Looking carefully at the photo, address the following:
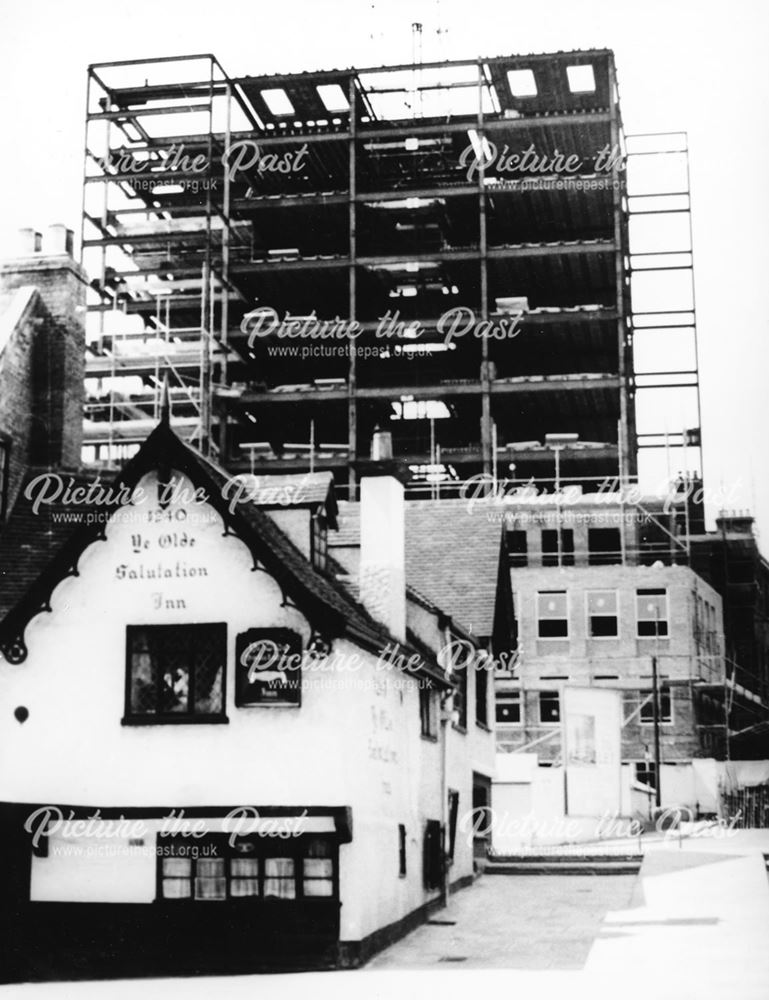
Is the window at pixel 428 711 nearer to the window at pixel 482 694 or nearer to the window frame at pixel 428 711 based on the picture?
the window frame at pixel 428 711

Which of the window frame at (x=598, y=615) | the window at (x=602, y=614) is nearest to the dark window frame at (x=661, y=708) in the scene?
the window frame at (x=598, y=615)

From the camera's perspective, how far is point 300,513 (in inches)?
886

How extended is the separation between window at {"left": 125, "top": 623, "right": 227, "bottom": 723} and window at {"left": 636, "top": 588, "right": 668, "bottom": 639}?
4760 centimetres

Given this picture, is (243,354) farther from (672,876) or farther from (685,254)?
(672,876)

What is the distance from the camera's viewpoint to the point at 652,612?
214 ft

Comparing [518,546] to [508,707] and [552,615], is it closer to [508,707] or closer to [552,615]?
[552,615]

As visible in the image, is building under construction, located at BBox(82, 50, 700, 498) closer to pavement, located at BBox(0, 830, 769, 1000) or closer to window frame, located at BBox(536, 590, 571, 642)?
window frame, located at BBox(536, 590, 571, 642)

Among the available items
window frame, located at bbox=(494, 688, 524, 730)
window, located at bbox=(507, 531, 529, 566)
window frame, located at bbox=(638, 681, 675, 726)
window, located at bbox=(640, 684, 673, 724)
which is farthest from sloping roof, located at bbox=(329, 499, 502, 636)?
window, located at bbox=(507, 531, 529, 566)

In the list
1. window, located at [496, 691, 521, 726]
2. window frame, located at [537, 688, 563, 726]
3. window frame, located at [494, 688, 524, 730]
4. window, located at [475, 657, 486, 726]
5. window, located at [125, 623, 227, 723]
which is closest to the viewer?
window, located at [125, 623, 227, 723]

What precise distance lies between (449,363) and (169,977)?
191 feet

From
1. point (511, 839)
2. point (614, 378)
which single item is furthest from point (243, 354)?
point (511, 839)

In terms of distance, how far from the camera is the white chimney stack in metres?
22.9

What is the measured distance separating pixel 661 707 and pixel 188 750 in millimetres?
47629

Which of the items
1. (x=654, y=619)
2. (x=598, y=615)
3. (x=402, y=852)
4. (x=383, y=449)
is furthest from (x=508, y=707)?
(x=402, y=852)
